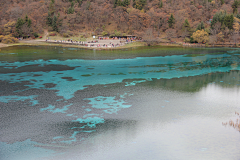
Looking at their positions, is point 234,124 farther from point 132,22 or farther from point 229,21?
point 132,22

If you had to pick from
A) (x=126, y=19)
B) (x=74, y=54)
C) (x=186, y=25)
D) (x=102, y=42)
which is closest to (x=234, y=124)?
(x=74, y=54)

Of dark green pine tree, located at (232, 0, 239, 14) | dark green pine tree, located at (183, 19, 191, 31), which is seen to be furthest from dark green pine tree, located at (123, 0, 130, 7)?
dark green pine tree, located at (232, 0, 239, 14)

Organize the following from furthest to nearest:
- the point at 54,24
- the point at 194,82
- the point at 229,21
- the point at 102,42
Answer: the point at 54,24
the point at 102,42
the point at 229,21
the point at 194,82

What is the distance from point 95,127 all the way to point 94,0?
100464 mm

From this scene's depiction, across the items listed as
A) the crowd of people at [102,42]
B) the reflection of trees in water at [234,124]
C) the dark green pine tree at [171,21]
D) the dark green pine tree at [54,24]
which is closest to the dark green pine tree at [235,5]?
the dark green pine tree at [171,21]

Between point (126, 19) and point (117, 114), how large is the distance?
236 ft

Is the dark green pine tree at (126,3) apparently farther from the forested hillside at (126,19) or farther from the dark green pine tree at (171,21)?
the dark green pine tree at (171,21)

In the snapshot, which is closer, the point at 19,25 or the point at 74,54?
the point at 74,54

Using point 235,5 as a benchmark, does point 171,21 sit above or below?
below

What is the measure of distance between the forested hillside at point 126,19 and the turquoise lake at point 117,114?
4378 cm

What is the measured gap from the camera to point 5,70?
32000mm

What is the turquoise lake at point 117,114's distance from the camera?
42.3 feet

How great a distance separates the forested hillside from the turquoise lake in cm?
4378

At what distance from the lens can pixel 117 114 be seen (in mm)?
17641
